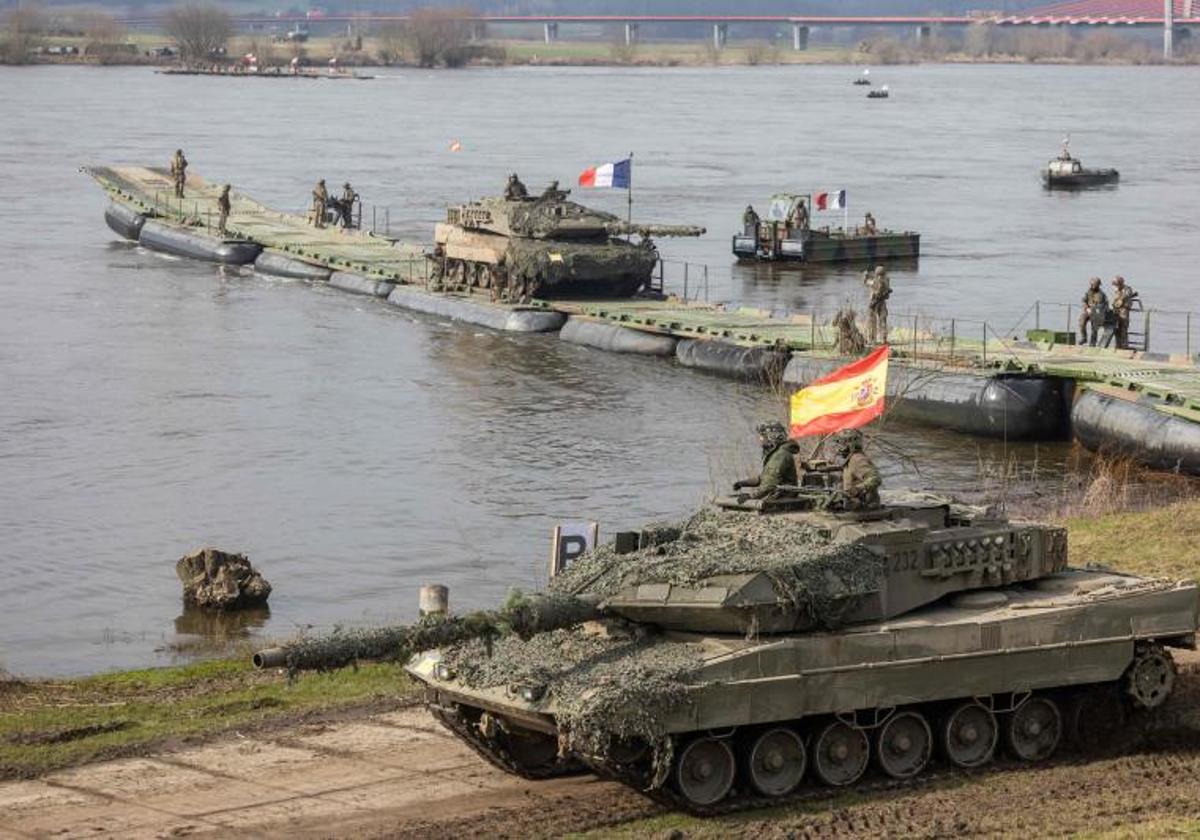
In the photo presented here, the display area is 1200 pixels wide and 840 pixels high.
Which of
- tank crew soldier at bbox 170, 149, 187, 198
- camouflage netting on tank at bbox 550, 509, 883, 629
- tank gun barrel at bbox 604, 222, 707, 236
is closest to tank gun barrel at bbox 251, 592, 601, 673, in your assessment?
camouflage netting on tank at bbox 550, 509, 883, 629

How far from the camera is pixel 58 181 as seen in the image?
307ft

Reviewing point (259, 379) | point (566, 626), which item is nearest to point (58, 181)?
point (259, 379)

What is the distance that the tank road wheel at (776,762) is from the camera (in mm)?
17703

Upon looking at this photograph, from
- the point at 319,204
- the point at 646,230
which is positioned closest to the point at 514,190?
the point at 646,230

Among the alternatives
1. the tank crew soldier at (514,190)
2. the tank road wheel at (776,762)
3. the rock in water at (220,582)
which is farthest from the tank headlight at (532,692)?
the tank crew soldier at (514,190)

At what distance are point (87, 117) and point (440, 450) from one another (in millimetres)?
99114

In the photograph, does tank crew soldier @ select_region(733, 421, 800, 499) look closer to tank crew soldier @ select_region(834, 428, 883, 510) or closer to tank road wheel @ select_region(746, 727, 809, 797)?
tank crew soldier @ select_region(834, 428, 883, 510)

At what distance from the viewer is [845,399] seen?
65.8 ft

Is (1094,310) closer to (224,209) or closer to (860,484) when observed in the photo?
(860,484)

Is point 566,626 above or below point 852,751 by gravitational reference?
above

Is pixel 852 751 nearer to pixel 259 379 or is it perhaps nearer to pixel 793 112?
pixel 259 379

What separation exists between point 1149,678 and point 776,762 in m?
3.71

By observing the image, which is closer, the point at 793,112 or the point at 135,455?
the point at 135,455

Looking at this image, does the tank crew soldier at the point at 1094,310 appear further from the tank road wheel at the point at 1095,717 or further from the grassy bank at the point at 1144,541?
the tank road wheel at the point at 1095,717
